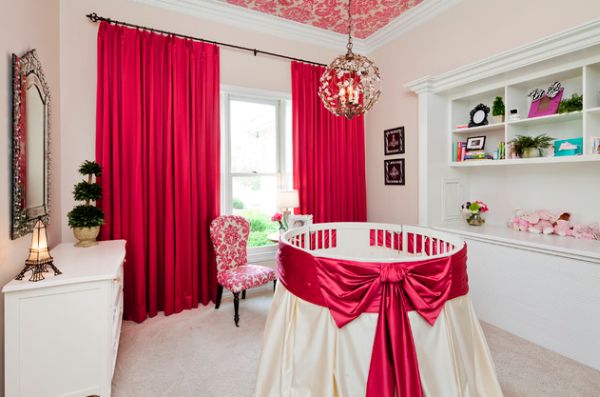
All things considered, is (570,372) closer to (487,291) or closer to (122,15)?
(487,291)

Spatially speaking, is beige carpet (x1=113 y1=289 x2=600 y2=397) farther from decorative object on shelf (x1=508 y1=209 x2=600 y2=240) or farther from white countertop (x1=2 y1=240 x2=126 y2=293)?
decorative object on shelf (x1=508 y1=209 x2=600 y2=240)

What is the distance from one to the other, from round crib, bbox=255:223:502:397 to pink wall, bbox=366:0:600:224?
224cm

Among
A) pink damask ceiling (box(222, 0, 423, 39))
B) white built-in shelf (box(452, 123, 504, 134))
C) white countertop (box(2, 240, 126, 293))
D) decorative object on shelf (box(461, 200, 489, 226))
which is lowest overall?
white countertop (box(2, 240, 126, 293))

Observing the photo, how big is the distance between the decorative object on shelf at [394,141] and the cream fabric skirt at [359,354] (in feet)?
8.40

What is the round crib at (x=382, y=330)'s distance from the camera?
1159mm

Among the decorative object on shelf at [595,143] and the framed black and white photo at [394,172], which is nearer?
the decorative object on shelf at [595,143]

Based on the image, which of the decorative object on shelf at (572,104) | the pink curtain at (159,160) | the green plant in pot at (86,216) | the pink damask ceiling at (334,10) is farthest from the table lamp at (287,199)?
the decorative object on shelf at (572,104)

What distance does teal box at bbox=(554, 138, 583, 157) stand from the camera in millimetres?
2326

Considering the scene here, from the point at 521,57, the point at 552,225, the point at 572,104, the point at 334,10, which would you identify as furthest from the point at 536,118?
the point at 334,10

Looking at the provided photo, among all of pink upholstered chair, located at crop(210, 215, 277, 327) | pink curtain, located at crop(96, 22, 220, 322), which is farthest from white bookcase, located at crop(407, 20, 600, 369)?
pink curtain, located at crop(96, 22, 220, 322)

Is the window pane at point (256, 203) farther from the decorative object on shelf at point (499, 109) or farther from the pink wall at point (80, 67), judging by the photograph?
the decorative object on shelf at point (499, 109)

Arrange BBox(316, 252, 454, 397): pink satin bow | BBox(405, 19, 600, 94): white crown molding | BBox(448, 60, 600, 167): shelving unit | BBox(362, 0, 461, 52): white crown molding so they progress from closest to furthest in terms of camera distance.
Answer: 1. BBox(316, 252, 454, 397): pink satin bow
2. BBox(405, 19, 600, 94): white crown molding
3. BBox(448, 60, 600, 167): shelving unit
4. BBox(362, 0, 461, 52): white crown molding

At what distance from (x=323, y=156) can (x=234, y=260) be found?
1653 millimetres

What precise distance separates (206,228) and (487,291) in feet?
8.66
